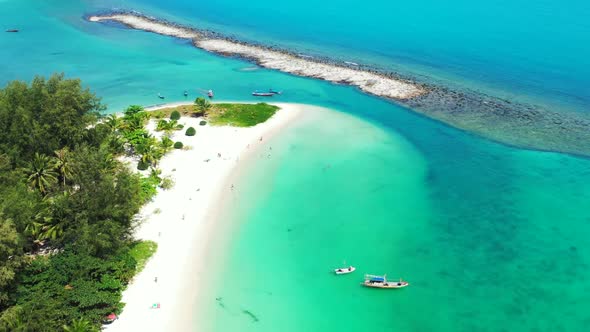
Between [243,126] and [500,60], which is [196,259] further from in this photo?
[500,60]

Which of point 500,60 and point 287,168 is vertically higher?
point 500,60

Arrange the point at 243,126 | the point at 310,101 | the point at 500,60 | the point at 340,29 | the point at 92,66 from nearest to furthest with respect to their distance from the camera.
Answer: the point at 243,126 → the point at 310,101 → the point at 92,66 → the point at 500,60 → the point at 340,29

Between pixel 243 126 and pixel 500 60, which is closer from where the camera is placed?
pixel 243 126

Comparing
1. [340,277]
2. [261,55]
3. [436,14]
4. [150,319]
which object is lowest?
[150,319]

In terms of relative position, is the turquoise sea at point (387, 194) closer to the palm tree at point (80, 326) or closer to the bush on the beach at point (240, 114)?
the bush on the beach at point (240, 114)

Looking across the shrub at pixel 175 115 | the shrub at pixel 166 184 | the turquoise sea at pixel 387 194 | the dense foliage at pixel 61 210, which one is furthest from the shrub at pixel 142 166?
the shrub at pixel 175 115

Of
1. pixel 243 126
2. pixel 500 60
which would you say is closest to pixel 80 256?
pixel 243 126
